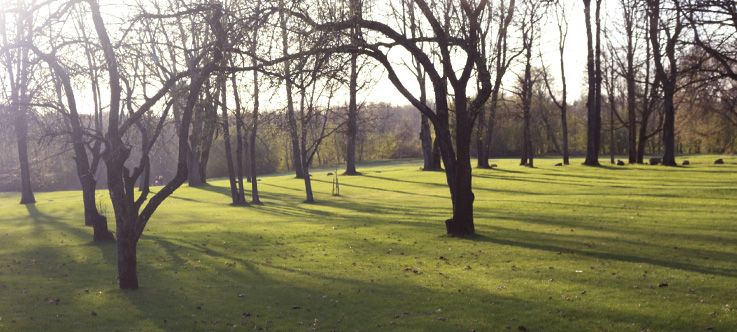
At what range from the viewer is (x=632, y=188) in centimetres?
3134

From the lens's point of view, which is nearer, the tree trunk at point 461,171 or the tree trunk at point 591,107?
the tree trunk at point 461,171

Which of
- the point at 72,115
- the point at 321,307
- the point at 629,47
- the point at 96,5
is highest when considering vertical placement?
the point at 629,47

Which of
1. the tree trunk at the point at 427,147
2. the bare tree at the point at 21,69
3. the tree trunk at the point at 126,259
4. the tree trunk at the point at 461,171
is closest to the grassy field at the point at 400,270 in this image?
the tree trunk at the point at 126,259

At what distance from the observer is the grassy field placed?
9984 millimetres

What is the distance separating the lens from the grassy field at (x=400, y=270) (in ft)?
32.8

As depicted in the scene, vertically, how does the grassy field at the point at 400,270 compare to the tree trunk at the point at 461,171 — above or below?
below

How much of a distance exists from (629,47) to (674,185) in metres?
22.6

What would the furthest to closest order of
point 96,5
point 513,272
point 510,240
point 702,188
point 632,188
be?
point 632,188 < point 702,188 < point 510,240 < point 513,272 < point 96,5

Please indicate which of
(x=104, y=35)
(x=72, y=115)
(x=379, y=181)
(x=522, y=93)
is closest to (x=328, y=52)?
(x=104, y=35)

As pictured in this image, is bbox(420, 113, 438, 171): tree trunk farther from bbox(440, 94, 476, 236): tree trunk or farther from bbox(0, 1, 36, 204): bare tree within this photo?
bbox(440, 94, 476, 236): tree trunk

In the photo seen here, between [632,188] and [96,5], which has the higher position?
[96,5]

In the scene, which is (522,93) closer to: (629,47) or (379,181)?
(629,47)

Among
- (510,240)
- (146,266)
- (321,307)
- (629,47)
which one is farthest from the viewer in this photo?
(629,47)

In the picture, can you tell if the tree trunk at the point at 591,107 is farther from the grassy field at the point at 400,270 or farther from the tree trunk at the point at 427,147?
the grassy field at the point at 400,270
